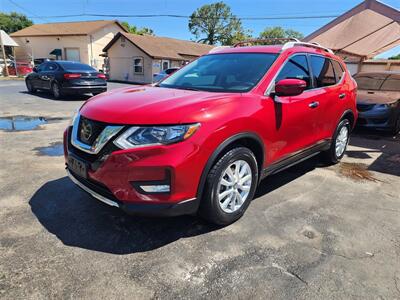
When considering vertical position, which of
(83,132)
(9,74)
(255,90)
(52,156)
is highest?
(255,90)

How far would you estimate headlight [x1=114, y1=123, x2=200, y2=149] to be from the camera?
100 inches

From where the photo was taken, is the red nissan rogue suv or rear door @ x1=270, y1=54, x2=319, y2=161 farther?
rear door @ x1=270, y1=54, x2=319, y2=161

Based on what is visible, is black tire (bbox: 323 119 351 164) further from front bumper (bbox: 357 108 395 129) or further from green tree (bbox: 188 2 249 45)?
green tree (bbox: 188 2 249 45)

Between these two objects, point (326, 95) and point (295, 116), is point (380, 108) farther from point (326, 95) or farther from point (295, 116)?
point (295, 116)

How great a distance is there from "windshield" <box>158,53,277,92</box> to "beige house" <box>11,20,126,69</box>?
33104 millimetres

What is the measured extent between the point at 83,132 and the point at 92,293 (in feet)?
4.79

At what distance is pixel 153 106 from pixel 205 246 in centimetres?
135

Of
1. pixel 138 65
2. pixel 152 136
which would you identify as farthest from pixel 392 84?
pixel 138 65

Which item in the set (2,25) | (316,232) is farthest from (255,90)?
(2,25)

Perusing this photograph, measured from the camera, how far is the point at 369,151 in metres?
6.43

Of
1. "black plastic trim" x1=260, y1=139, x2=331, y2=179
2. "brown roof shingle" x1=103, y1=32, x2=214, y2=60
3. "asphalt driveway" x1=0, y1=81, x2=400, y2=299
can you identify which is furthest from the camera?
"brown roof shingle" x1=103, y1=32, x2=214, y2=60

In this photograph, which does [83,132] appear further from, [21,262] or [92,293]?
[92,293]

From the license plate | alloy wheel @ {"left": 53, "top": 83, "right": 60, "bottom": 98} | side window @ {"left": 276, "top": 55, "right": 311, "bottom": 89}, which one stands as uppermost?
side window @ {"left": 276, "top": 55, "right": 311, "bottom": 89}

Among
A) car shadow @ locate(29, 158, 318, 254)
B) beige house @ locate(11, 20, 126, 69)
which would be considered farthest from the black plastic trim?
beige house @ locate(11, 20, 126, 69)
